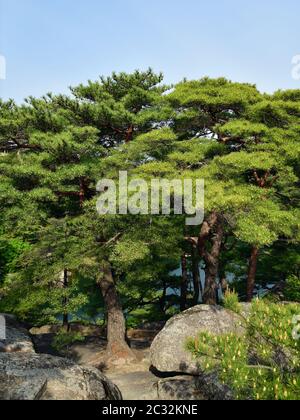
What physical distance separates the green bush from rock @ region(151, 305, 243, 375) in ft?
19.3

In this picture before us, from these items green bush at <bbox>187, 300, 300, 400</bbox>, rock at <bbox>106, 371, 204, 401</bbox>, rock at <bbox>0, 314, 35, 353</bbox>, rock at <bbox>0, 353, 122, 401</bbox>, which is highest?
green bush at <bbox>187, 300, 300, 400</bbox>

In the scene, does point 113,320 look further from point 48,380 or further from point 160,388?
point 48,380

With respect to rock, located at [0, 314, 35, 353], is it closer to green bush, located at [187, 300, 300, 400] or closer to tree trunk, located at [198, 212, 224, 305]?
tree trunk, located at [198, 212, 224, 305]

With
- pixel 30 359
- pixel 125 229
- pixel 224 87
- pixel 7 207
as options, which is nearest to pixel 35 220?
pixel 7 207

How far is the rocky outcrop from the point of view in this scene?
9422 millimetres

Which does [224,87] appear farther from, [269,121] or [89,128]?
[89,128]

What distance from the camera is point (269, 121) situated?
1459 cm

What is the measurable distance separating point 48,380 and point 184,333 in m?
5.34

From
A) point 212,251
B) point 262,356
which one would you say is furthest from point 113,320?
point 262,356

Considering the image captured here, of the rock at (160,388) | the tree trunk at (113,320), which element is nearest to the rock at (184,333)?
the rock at (160,388)

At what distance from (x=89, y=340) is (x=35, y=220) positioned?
28.4ft

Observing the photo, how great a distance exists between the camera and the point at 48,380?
32.7 feet

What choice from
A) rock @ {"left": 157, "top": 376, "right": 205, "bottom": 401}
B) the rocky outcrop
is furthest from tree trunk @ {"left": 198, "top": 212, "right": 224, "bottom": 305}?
the rocky outcrop

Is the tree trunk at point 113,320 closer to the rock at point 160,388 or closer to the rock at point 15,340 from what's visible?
the rock at point 160,388
